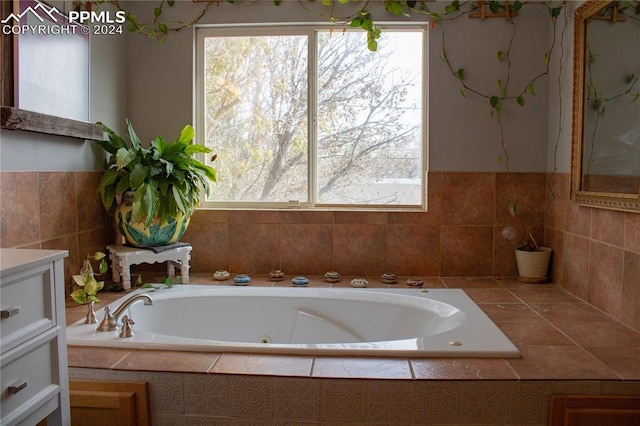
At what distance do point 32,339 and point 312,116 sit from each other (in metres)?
2.02

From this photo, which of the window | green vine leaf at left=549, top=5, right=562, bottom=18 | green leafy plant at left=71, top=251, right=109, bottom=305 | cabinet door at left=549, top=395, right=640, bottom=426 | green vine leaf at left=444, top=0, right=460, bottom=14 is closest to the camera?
cabinet door at left=549, top=395, right=640, bottom=426

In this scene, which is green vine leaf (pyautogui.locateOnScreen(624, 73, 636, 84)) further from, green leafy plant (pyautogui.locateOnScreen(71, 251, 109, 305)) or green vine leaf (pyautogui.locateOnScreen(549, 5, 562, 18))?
green leafy plant (pyautogui.locateOnScreen(71, 251, 109, 305))

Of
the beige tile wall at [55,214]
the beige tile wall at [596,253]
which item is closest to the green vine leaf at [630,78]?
the beige tile wall at [596,253]

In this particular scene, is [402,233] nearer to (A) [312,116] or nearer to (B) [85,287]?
(A) [312,116]

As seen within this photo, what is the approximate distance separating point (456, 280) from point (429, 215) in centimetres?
40

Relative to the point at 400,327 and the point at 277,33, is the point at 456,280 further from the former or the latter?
the point at 277,33

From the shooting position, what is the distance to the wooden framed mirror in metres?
1.98

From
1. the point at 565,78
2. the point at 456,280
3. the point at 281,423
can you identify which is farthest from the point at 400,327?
the point at 565,78

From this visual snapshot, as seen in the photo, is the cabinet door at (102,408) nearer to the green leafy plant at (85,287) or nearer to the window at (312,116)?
the green leafy plant at (85,287)

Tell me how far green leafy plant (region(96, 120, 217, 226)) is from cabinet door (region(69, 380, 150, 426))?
103 centimetres

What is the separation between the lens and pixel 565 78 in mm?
2611

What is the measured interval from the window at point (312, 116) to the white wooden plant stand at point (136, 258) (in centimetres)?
45
